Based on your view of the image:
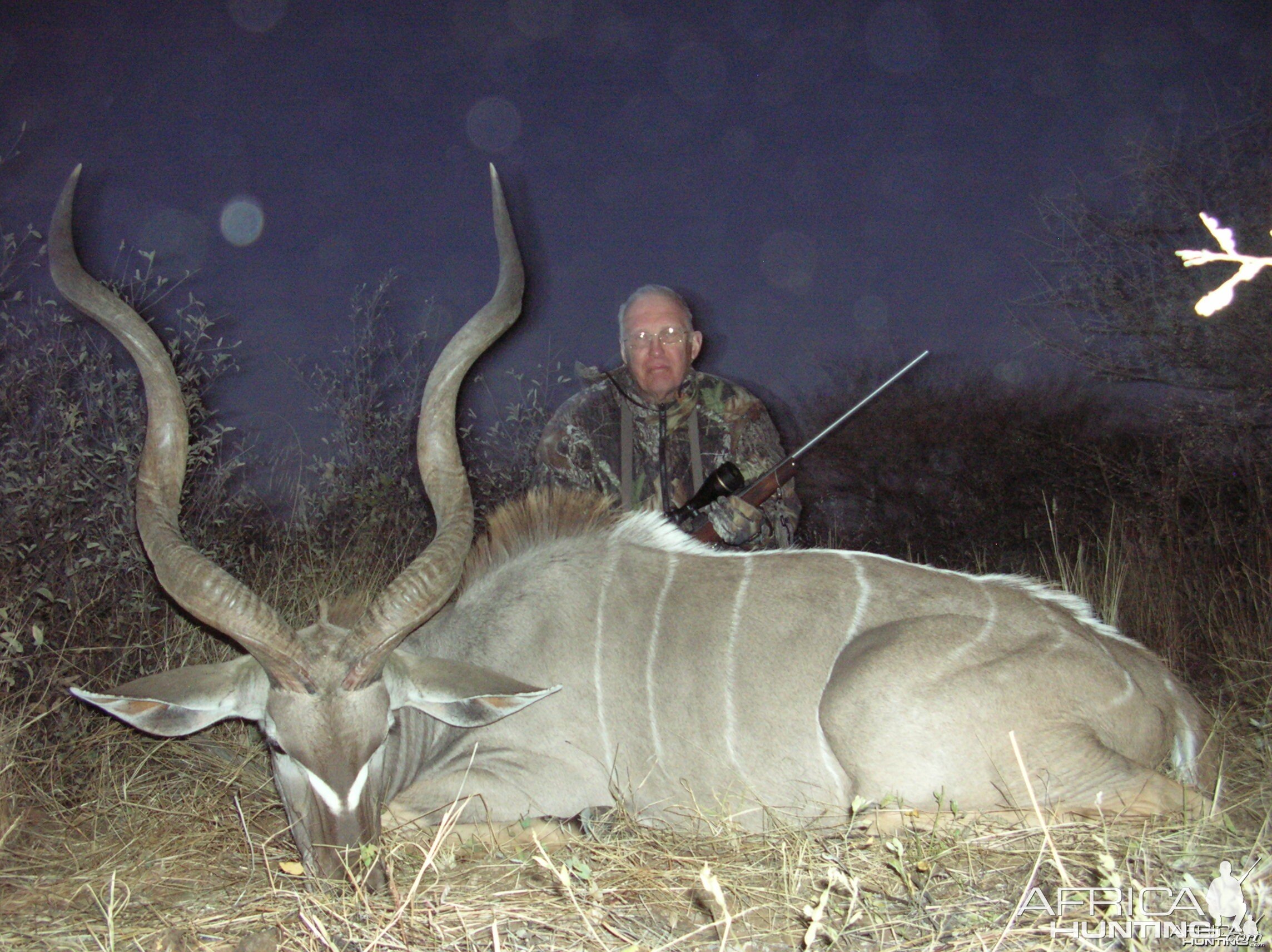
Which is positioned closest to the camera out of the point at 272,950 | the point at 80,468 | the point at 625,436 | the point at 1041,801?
the point at 272,950

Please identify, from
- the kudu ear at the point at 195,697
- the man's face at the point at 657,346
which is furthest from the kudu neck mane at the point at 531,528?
the man's face at the point at 657,346

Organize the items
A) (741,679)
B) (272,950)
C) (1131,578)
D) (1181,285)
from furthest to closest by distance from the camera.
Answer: (1181,285)
(1131,578)
(741,679)
(272,950)

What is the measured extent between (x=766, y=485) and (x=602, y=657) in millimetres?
1628

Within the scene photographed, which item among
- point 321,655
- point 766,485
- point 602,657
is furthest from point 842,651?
point 766,485

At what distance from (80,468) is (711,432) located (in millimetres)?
2549

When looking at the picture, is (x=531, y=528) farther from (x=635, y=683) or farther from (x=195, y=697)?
(x=195, y=697)

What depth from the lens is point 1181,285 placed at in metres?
6.85

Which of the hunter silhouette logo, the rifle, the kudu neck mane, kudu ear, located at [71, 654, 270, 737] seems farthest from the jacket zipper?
the hunter silhouette logo

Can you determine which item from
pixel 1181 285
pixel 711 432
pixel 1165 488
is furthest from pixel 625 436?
pixel 1181 285

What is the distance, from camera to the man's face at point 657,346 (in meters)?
4.33

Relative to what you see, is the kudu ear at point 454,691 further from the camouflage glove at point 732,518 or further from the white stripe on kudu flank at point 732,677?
the camouflage glove at point 732,518

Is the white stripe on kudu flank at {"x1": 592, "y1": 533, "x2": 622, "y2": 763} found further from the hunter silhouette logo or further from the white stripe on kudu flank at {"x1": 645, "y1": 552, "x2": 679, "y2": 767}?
the hunter silhouette logo

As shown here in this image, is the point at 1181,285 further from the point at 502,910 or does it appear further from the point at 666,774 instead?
the point at 502,910

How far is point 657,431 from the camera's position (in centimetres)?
431
